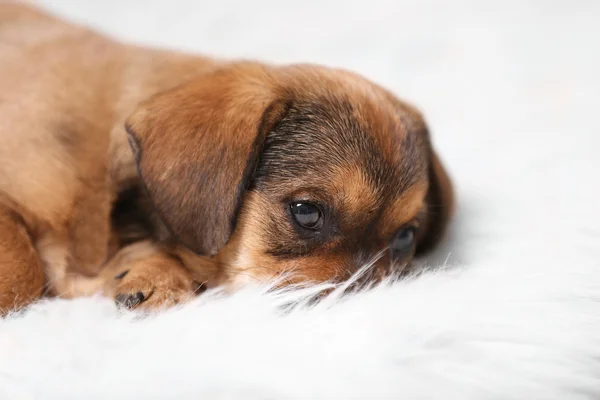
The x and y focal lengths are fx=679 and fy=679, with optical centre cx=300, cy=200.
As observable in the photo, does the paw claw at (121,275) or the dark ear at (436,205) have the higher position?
the dark ear at (436,205)

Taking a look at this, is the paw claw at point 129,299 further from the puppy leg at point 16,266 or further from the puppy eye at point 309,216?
the puppy eye at point 309,216

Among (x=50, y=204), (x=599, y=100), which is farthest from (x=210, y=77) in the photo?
(x=599, y=100)

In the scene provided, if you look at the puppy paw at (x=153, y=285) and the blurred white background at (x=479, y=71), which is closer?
the puppy paw at (x=153, y=285)

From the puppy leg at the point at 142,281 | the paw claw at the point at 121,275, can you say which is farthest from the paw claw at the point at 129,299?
the paw claw at the point at 121,275

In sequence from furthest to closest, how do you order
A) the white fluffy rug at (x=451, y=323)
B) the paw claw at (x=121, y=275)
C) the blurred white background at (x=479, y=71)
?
the blurred white background at (x=479, y=71)
the paw claw at (x=121, y=275)
the white fluffy rug at (x=451, y=323)

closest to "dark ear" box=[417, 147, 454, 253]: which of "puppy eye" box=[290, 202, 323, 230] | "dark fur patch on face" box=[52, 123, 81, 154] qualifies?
"puppy eye" box=[290, 202, 323, 230]

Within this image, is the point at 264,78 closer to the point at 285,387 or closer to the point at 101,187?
the point at 101,187

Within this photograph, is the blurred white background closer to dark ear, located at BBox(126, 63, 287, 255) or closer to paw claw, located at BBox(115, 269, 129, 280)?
dark ear, located at BBox(126, 63, 287, 255)
